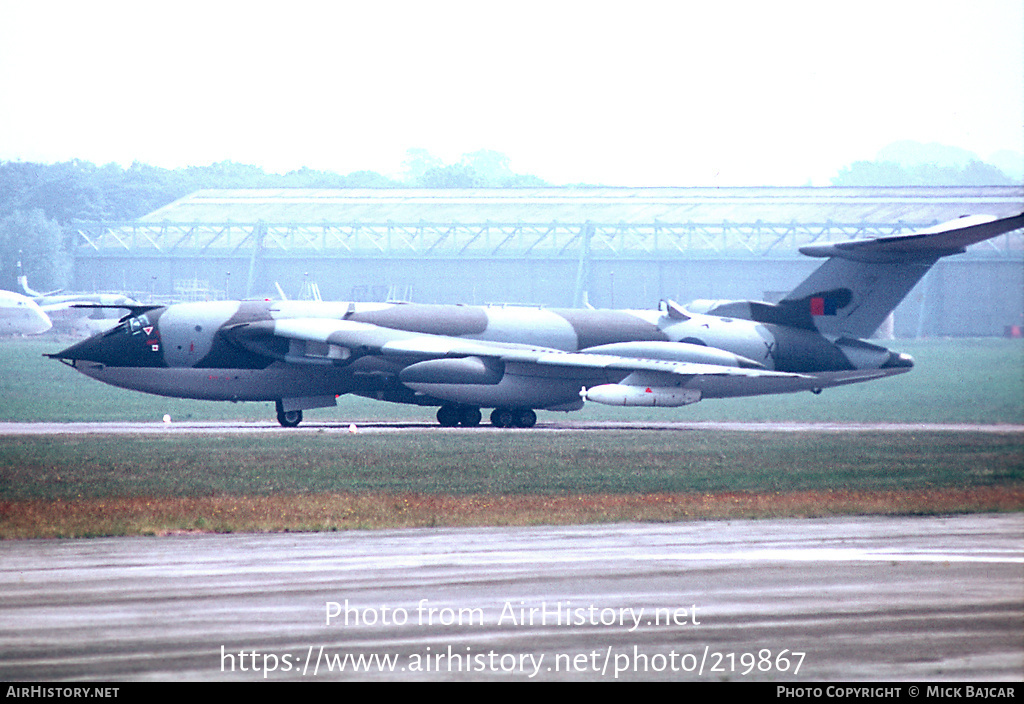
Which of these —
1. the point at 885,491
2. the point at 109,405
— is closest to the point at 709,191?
the point at 109,405

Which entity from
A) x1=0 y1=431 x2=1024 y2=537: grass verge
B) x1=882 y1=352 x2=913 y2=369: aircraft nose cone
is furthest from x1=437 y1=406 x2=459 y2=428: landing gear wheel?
x1=882 y1=352 x2=913 y2=369: aircraft nose cone

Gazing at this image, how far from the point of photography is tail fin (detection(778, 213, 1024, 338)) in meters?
32.9

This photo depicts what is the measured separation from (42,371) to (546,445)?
23.0m

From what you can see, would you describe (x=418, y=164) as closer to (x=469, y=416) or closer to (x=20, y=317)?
(x=20, y=317)

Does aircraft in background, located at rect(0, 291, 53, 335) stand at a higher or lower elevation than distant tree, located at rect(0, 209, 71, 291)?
lower

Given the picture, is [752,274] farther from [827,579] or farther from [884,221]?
[827,579]

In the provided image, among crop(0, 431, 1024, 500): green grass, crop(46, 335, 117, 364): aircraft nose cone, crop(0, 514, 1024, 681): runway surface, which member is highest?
crop(0, 514, 1024, 681): runway surface

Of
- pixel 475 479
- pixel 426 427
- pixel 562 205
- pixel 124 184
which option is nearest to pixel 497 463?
pixel 475 479

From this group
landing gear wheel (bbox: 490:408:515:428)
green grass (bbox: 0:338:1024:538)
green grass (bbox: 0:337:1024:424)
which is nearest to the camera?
green grass (bbox: 0:338:1024:538)

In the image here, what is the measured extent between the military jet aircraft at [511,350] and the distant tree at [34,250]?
37.3 ft

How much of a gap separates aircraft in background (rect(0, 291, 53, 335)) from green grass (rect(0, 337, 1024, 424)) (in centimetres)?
59

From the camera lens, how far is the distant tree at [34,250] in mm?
41938

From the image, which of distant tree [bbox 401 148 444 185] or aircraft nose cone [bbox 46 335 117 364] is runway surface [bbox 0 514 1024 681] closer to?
aircraft nose cone [bbox 46 335 117 364]

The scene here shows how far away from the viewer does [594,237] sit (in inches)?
2144
